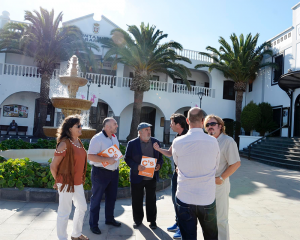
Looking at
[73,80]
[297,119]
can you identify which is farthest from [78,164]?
[297,119]

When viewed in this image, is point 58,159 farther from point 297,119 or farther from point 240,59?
point 240,59

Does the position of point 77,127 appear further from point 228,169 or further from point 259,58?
point 259,58

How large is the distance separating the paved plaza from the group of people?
270 millimetres

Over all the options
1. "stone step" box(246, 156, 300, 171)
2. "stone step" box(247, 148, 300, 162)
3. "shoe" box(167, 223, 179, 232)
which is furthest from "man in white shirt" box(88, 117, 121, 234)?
"stone step" box(247, 148, 300, 162)

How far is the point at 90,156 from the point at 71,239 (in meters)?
1.15

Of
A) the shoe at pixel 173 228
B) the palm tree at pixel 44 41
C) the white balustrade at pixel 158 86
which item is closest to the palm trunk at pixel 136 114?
the white balustrade at pixel 158 86

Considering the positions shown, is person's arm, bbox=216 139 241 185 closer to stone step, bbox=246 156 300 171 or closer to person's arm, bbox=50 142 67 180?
person's arm, bbox=50 142 67 180

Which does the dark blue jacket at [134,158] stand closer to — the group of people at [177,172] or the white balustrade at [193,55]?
the group of people at [177,172]

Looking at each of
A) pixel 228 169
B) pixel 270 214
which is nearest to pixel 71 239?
pixel 228 169

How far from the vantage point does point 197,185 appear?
8.51 ft

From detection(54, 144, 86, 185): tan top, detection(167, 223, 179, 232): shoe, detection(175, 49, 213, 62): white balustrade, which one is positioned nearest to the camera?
detection(54, 144, 86, 185): tan top

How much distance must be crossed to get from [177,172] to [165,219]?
1398 mm

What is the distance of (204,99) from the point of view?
22.8 meters

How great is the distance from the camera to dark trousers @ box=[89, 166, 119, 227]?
3911mm
